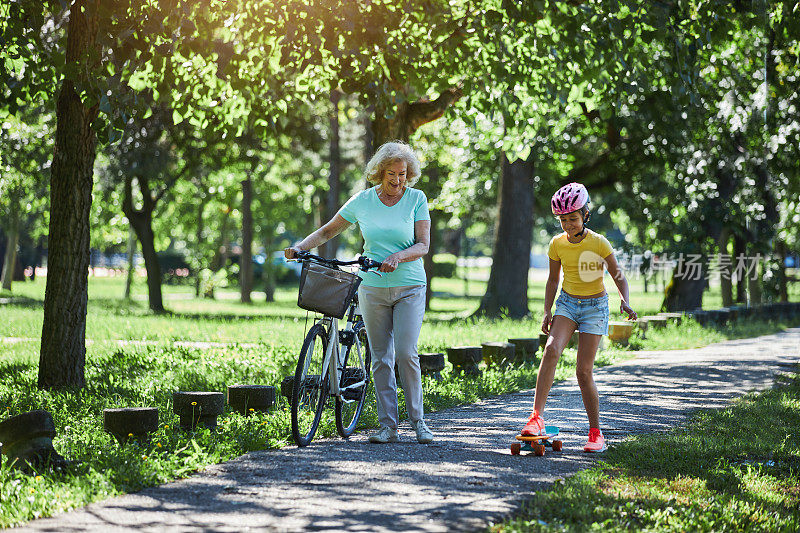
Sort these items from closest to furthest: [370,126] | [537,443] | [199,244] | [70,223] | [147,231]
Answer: [537,443]
[70,223]
[370,126]
[147,231]
[199,244]

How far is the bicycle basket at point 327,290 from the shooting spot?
20.8ft

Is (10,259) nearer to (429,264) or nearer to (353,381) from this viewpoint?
(429,264)

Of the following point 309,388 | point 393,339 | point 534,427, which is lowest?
point 534,427

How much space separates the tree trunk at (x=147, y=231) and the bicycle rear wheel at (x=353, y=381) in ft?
61.3

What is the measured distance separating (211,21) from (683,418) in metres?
6.41

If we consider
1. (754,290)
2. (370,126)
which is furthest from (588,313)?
(754,290)

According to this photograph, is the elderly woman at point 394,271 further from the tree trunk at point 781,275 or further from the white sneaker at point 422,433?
the tree trunk at point 781,275

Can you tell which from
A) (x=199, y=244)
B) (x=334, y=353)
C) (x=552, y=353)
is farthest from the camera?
(x=199, y=244)

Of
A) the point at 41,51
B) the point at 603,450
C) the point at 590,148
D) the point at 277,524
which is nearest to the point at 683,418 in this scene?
the point at 603,450

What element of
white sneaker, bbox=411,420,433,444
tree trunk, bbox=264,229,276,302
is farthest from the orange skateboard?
tree trunk, bbox=264,229,276,302

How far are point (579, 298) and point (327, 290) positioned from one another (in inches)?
66.5

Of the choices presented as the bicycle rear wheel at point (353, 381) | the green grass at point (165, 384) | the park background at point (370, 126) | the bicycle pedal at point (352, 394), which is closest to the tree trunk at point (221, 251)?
the park background at point (370, 126)

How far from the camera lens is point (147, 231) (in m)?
25.6

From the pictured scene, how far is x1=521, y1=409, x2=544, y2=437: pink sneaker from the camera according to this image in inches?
246
